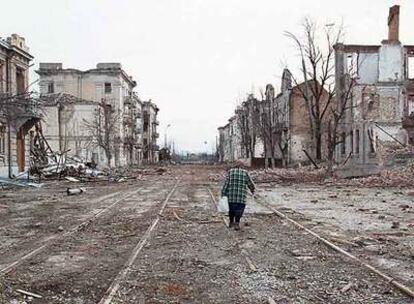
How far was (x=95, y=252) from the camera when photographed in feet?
35.0

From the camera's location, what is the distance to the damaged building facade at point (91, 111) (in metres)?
75.6

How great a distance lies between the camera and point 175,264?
930 cm

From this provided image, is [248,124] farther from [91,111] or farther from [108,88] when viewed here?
[91,111]

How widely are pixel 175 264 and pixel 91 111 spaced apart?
70710 mm

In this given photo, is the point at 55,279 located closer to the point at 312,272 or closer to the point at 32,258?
the point at 32,258

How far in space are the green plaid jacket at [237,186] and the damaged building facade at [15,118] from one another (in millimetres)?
26346

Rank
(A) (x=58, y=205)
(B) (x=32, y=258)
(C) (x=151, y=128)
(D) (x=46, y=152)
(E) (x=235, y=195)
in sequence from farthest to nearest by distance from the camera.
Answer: (C) (x=151, y=128)
(D) (x=46, y=152)
(A) (x=58, y=205)
(E) (x=235, y=195)
(B) (x=32, y=258)

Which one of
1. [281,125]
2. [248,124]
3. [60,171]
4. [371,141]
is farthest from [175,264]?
[248,124]

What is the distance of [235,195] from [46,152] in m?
40.3

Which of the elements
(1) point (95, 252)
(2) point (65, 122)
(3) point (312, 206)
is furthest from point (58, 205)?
(2) point (65, 122)

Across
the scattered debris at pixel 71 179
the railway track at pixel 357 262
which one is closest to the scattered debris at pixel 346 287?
the railway track at pixel 357 262

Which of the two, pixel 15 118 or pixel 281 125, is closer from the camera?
pixel 15 118

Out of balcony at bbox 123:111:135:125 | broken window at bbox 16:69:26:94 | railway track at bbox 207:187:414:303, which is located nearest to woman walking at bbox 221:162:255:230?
railway track at bbox 207:187:414:303

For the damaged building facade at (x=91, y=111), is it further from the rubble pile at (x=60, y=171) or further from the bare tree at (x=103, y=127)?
the rubble pile at (x=60, y=171)
